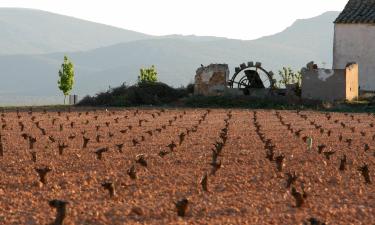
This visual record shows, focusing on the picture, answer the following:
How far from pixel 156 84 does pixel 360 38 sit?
1121cm

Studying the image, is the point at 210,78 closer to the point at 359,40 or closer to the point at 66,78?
the point at 359,40

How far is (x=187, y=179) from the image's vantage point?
44.6ft

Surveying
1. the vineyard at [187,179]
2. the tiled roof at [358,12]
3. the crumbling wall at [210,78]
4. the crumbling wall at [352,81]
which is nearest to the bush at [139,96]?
the crumbling wall at [210,78]

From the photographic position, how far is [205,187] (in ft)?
40.9

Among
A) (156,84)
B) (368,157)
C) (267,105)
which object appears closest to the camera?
(368,157)

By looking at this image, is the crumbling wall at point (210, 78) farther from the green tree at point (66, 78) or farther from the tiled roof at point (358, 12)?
the green tree at point (66, 78)

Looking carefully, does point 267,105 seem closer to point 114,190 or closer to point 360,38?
point 360,38

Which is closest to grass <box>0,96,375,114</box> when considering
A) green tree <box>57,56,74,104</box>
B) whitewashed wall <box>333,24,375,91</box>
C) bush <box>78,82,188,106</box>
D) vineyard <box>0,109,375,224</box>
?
bush <box>78,82,188,106</box>

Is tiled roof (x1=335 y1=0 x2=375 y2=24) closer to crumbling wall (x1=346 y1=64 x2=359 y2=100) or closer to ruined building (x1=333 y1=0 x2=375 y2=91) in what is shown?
ruined building (x1=333 y1=0 x2=375 y2=91)


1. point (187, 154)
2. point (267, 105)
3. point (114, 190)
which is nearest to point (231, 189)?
point (114, 190)

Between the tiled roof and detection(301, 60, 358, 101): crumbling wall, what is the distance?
16.0 feet

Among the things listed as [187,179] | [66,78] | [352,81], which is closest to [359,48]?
[352,81]

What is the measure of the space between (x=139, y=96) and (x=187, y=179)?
30.4 meters

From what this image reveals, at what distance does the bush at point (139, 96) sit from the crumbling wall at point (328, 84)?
Result: 22.4ft
